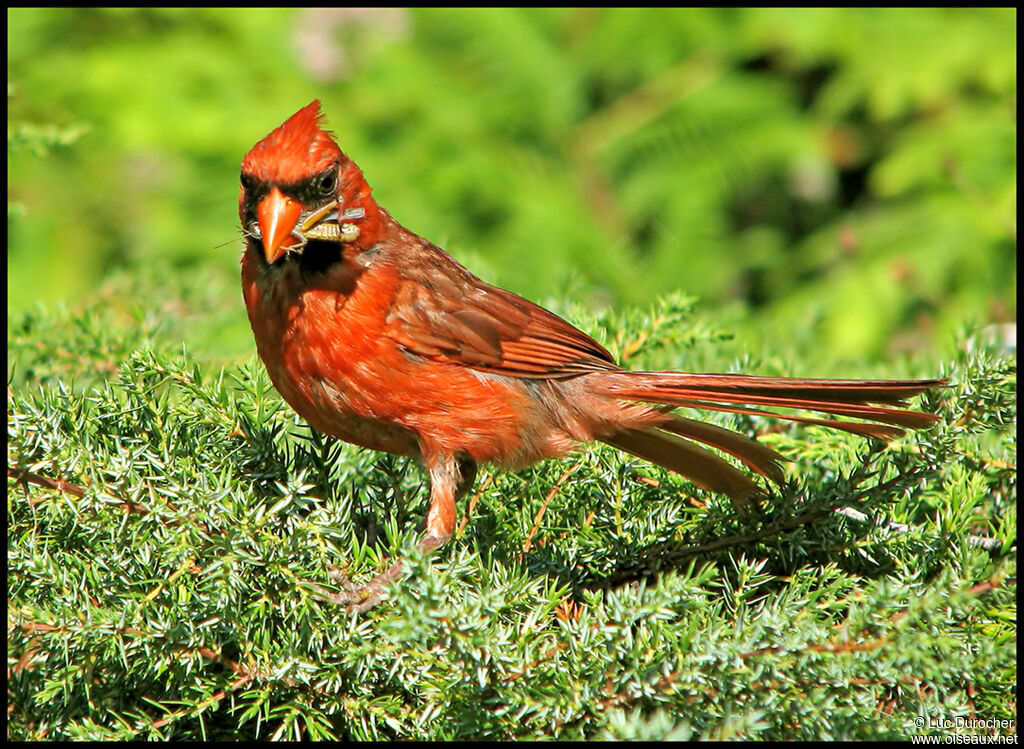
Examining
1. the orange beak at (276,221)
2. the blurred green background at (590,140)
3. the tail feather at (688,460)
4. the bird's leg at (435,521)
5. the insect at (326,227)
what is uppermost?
the blurred green background at (590,140)

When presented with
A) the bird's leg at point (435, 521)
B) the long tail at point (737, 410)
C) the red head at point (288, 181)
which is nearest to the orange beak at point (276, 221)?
the red head at point (288, 181)

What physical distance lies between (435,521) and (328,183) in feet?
2.41

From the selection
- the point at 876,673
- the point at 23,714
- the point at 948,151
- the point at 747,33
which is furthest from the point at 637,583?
the point at 747,33

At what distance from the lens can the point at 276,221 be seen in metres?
2.21

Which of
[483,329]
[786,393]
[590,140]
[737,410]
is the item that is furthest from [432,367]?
[590,140]

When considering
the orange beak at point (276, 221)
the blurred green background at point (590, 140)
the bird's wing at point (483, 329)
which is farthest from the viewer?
the blurred green background at point (590, 140)

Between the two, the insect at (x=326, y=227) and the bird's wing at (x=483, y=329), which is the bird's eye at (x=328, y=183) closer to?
the insect at (x=326, y=227)

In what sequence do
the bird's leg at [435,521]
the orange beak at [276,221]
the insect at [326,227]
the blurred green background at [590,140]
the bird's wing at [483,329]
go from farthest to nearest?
the blurred green background at [590,140] → the bird's wing at [483,329] → the insect at [326,227] → the orange beak at [276,221] → the bird's leg at [435,521]

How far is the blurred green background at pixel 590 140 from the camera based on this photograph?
549 centimetres

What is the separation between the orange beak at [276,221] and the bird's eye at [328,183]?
7cm

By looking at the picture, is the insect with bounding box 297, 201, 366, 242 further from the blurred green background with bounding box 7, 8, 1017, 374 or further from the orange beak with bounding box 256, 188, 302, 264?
the blurred green background with bounding box 7, 8, 1017, 374

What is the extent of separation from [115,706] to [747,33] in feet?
17.2

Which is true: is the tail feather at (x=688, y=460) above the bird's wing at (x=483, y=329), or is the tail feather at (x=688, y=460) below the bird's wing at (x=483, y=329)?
below

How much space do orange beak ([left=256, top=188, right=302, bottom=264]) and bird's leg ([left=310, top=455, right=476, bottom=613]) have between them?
0.58 metres
